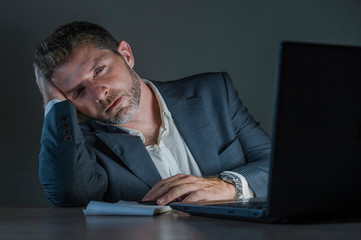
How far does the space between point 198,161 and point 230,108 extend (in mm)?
369

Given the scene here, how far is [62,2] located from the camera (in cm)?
A: 252

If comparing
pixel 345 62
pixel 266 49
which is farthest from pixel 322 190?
pixel 266 49

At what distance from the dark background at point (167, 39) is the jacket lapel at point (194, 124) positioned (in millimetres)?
534

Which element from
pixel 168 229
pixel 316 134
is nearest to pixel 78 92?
pixel 168 229

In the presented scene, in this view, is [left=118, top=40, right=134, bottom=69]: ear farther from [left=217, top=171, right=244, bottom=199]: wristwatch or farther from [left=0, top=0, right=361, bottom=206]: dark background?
[left=217, top=171, right=244, bottom=199]: wristwatch

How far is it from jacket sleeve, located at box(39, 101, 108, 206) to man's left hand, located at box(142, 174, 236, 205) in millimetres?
385

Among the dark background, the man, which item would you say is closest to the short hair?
the man

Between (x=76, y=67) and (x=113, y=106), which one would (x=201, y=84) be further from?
(x=76, y=67)

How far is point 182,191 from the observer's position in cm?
137

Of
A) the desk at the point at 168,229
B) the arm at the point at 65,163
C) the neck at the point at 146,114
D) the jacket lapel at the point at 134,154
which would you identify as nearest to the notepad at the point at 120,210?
the desk at the point at 168,229

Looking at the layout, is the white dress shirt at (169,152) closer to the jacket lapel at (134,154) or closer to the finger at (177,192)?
the jacket lapel at (134,154)

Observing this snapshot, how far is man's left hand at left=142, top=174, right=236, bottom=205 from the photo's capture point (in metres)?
1.35

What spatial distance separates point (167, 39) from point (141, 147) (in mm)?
981

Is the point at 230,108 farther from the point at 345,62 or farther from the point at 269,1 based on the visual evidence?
the point at 345,62
